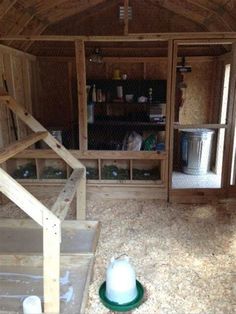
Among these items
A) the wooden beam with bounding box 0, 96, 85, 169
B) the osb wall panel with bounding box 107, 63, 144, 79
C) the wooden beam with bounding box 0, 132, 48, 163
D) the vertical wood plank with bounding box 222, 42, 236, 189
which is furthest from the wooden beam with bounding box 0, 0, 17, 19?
the vertical wood plank with bounding box 222, 42, 236, 189

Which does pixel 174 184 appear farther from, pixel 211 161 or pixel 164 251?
pixel 164 251

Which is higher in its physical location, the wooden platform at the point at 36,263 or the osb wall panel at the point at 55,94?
the osb wall panel at the point at 55,94

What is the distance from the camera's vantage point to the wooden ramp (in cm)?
141

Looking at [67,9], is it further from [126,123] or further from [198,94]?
[198,94]

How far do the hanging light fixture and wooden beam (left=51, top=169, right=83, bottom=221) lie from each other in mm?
1874

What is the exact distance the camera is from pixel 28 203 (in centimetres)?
139

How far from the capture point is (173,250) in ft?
7.63

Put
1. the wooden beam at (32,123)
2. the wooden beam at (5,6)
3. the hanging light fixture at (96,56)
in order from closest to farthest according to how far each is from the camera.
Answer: the wooden beam at (32,123), the wooden beam at (5,6), the hanging light fixture at (96,56)

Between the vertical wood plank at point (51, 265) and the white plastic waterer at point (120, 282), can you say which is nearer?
the vertical wood plank at point (51, 265)

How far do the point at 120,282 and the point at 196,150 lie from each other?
8.97ft

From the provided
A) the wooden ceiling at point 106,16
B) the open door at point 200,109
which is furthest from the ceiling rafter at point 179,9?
the open door at point 200,109

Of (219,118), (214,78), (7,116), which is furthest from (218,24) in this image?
(7,116)

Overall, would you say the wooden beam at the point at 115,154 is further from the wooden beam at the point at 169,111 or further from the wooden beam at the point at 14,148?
the wooden beam at the point at 14,148

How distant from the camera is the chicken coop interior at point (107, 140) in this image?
1.91 m
